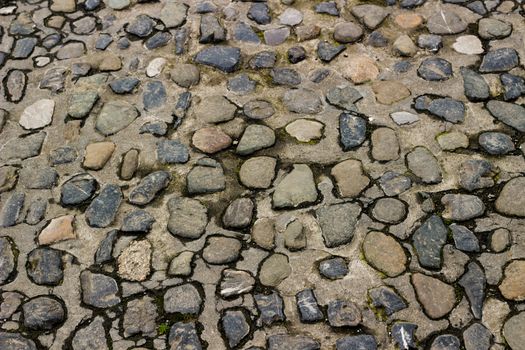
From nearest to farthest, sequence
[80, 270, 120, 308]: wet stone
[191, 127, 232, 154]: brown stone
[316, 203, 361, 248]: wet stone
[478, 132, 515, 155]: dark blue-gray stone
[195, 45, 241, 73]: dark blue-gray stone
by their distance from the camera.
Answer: [80, 270, 120, 308]: wet stone < [316, 203, 361, 248]: wet stone < [478, 132, 515, 155]: dark blue-gray stone < [191, 127, 232, 154]: brown stone < [195, 45, 241, 73]: dark blue-gray stone

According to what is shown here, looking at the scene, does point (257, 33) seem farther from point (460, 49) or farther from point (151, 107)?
point (460, 49)

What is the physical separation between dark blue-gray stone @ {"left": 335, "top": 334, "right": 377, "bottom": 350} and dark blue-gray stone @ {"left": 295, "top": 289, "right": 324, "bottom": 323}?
144 millimetres

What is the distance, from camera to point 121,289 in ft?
9.33

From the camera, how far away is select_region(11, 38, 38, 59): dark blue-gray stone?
4.16 meters

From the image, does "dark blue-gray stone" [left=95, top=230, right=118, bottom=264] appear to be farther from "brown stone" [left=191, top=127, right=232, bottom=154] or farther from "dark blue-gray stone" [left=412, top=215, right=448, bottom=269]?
"dark blue-gray stone" [left=412, top=215, right=448, bottom=269]

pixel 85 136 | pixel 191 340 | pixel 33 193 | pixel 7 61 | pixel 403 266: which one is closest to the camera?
pixel 191 340

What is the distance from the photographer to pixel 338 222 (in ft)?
9.87

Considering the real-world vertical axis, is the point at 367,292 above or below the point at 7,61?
below

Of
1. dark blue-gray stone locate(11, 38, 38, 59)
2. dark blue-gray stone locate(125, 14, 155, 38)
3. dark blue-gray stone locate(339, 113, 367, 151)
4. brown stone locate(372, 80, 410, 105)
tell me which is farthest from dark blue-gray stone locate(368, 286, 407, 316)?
Answer: dark blue-gray stone locate(11, 38, 38, 59)

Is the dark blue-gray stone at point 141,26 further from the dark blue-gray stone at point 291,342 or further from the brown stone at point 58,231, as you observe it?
the dark blue-gray stone at point 291,342

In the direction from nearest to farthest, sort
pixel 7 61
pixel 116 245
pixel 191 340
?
pixel 191 340 → pixel 116 245 → pixel 7 61

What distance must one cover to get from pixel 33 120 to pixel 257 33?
163 cm

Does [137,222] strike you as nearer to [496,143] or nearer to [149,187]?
[149,187]

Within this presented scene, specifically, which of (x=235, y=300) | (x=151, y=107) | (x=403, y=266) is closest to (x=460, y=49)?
(x=403, y=266)
